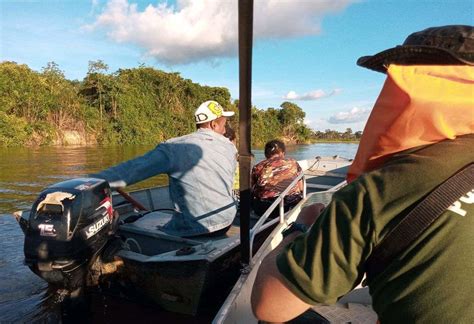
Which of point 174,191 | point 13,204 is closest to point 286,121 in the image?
point 13,204

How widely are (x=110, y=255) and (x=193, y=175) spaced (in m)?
0.83

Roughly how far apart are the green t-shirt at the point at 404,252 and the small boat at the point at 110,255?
4.49 feet

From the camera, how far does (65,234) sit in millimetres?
2318

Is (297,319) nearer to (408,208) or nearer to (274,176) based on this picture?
(408,208)

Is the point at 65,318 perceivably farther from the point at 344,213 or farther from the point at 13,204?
the point at 13,204

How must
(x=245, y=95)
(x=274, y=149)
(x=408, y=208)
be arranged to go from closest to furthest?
1. (x=408, y=208)
2. (x=245, y=95)
3. (x=274, y=149)

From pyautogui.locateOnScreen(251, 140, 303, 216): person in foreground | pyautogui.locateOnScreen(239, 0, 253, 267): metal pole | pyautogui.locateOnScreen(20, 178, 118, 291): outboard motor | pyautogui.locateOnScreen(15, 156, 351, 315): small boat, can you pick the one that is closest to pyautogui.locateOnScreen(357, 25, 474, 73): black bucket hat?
pyautogui.locateOnScreen(239, 0, 253, 267): metal pole

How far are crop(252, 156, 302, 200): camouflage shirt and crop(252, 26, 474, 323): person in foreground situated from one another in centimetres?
355

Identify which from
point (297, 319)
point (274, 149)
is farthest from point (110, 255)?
point (274, 149)

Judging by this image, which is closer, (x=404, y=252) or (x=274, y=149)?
(x=404, y=252)

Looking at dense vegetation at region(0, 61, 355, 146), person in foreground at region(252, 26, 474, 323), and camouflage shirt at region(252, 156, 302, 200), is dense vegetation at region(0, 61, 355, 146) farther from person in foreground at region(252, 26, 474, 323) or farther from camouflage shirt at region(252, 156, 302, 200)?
person in foreground at region(252, 26, 474, 323)

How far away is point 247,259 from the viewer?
1911 millimetres

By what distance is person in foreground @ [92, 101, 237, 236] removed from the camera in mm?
2855

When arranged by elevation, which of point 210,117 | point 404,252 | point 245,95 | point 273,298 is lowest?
point 273,298
